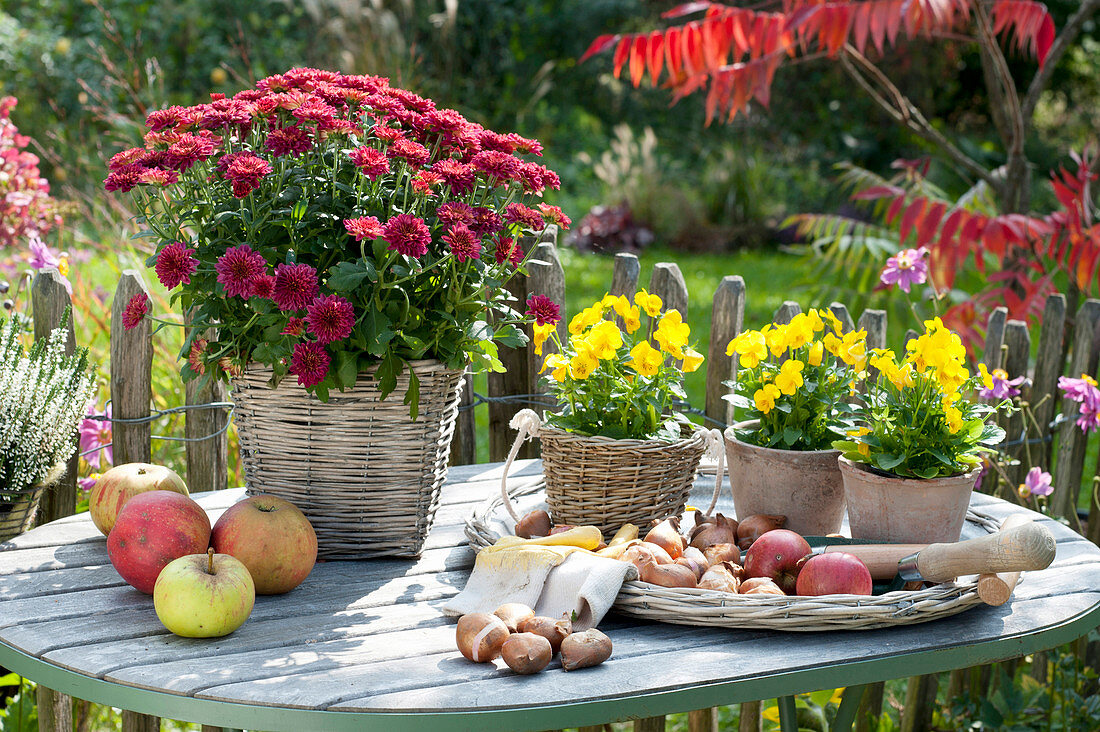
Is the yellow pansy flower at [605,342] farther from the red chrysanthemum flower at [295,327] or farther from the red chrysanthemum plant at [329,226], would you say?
the red chrysanthemum flower at [295,327]

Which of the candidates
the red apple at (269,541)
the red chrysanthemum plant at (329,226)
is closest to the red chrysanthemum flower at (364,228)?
the red chrysanthemum plant at (329,226)

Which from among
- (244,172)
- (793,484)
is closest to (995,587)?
(793,484)

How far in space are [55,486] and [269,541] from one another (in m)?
1.04

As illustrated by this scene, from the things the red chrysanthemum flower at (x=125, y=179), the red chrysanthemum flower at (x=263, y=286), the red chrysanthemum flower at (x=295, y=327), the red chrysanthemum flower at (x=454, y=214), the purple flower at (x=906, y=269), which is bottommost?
the red chrysanthemum flower at (x=295, y=327)

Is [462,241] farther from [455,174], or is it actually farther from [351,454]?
[351,454]

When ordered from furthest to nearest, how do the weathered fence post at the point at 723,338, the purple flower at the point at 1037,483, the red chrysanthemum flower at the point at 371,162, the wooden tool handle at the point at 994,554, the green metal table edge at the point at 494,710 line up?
the weathered fence post at the point at 723,338, the purple flower at the point at 1037,483, the red chrysanthemum flower at the point at 371,162, the wooden tool handle at the point at 994,554, the green metal table edge at the point at 494,710

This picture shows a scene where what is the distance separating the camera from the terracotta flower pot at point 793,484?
1749 mm

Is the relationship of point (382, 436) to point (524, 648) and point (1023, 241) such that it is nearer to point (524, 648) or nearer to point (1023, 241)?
point (524, 648)

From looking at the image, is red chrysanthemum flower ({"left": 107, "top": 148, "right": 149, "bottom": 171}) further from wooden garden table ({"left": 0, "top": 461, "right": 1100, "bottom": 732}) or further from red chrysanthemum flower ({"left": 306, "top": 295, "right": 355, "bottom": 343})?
wooden garden table ({"left": 0, "top": 461, "right": 1100, "bottom": 732})

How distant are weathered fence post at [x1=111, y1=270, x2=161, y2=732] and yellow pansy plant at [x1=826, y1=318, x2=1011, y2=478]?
60.1 inches

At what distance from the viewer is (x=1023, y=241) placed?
10.1ft

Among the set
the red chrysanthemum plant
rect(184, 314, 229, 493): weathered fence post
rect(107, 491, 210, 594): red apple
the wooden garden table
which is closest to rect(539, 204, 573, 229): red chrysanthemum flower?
the red chrysanthemum plant

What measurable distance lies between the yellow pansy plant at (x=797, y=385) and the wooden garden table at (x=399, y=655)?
408mm

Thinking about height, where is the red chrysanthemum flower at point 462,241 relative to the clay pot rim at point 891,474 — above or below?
above
